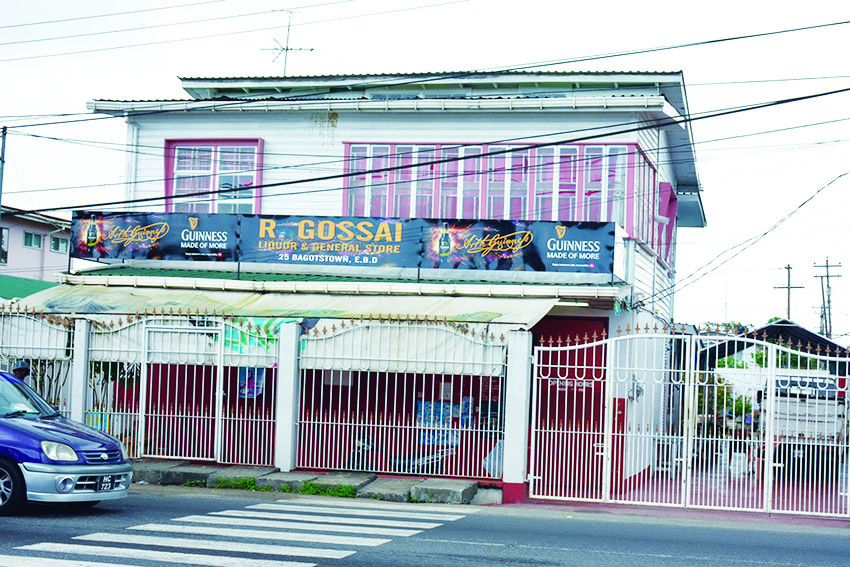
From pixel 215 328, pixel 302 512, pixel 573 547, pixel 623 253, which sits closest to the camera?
pixel 573 547

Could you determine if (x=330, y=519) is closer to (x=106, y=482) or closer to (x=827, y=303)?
(x=106, y=482)

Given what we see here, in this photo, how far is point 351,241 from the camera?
758 inches

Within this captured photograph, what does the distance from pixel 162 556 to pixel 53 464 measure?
8.71 ft

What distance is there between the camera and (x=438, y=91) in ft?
70.8

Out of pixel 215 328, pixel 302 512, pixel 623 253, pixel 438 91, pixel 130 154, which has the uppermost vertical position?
pixel 438 91

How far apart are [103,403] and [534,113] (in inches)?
385

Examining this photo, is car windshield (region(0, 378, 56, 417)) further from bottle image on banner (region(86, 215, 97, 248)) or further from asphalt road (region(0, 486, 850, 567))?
bottle image on banner (region(86, 215, 97, 248))

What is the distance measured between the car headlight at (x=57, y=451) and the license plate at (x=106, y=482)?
0.40 metres

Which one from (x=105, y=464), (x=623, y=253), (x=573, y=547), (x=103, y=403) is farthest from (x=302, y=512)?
(x=623, y=253)

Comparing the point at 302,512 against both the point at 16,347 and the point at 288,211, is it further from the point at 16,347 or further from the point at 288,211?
the point at 288,211

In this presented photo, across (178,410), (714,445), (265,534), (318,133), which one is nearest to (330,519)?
(265,534)

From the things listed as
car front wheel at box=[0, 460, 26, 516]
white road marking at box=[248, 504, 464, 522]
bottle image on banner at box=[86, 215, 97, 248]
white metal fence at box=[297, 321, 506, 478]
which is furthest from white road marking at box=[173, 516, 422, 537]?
bottle image on banner at box=[86, 215, 97, 248]

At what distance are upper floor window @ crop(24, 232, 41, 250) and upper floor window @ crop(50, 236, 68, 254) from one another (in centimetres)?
111

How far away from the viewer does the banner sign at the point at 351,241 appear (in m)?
17.9
